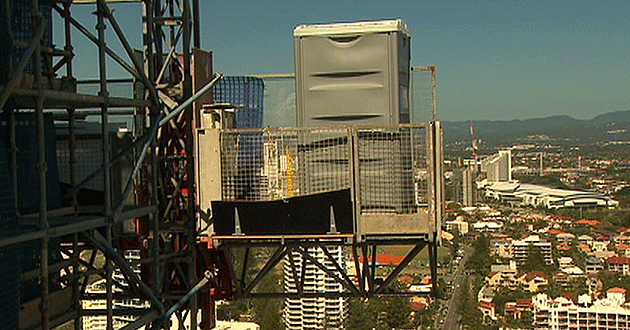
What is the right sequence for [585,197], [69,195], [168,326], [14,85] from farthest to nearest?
1. [585,197]
2. [168,326]
3. [69,195]
4. [14,85]

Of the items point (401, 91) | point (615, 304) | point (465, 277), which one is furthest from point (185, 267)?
point (465, 277)

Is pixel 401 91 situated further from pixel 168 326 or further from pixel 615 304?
pixel 615 304

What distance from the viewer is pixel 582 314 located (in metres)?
50.2

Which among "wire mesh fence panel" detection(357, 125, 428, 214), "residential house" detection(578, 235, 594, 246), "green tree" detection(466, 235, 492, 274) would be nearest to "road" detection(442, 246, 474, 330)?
"green tree" detection(466, 235, 492, 274)

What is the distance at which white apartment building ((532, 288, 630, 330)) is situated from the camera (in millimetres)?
49625

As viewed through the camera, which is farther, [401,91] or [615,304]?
[615,304]

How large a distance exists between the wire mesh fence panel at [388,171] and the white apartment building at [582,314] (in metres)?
45.8

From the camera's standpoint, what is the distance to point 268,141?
23.0 ft

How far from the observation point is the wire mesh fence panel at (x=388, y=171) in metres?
6.91

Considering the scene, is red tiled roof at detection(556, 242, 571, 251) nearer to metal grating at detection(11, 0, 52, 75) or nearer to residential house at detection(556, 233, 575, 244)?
residential house at detection(556, 233, 575, 244)

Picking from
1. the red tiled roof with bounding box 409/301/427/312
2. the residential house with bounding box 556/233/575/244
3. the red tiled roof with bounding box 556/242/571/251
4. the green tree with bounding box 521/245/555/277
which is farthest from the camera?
the residential house with bounding box 556/233/575/244

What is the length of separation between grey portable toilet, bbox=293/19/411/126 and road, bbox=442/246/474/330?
47.7 meters

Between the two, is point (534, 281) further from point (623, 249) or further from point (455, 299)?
point (623, 249)

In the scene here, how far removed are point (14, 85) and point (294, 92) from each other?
3316 millimetres
